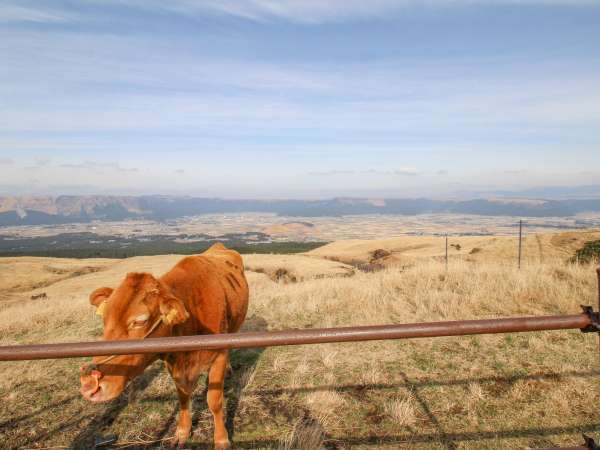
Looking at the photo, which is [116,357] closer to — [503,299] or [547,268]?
[503,299]

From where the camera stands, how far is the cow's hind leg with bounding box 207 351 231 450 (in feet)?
14.0

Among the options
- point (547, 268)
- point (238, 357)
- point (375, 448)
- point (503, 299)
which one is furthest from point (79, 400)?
point (547, 268)

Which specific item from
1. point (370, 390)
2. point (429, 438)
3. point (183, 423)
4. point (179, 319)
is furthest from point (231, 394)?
point (179, 319)

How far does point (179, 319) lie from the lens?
3094 millimetres

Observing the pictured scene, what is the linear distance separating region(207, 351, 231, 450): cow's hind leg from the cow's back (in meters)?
0.39

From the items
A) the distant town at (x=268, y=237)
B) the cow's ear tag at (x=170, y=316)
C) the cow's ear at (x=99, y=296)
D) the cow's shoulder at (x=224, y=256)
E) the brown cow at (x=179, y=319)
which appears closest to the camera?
the brown cow at (x=179, y=319)

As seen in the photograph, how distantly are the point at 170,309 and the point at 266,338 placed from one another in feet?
4.23

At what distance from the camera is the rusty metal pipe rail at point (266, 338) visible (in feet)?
6.88

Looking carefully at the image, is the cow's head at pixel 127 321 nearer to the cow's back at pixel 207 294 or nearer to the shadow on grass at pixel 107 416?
the cow's back at pixel 207 294

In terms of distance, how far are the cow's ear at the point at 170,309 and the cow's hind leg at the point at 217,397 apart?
1.42m

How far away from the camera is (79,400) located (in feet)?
18.3

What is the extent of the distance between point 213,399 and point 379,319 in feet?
17.2

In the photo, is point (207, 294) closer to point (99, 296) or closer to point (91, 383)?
point (99, 296)

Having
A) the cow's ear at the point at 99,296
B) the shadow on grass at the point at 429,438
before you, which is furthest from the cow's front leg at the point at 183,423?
the cow's ear at the point at 99,296
